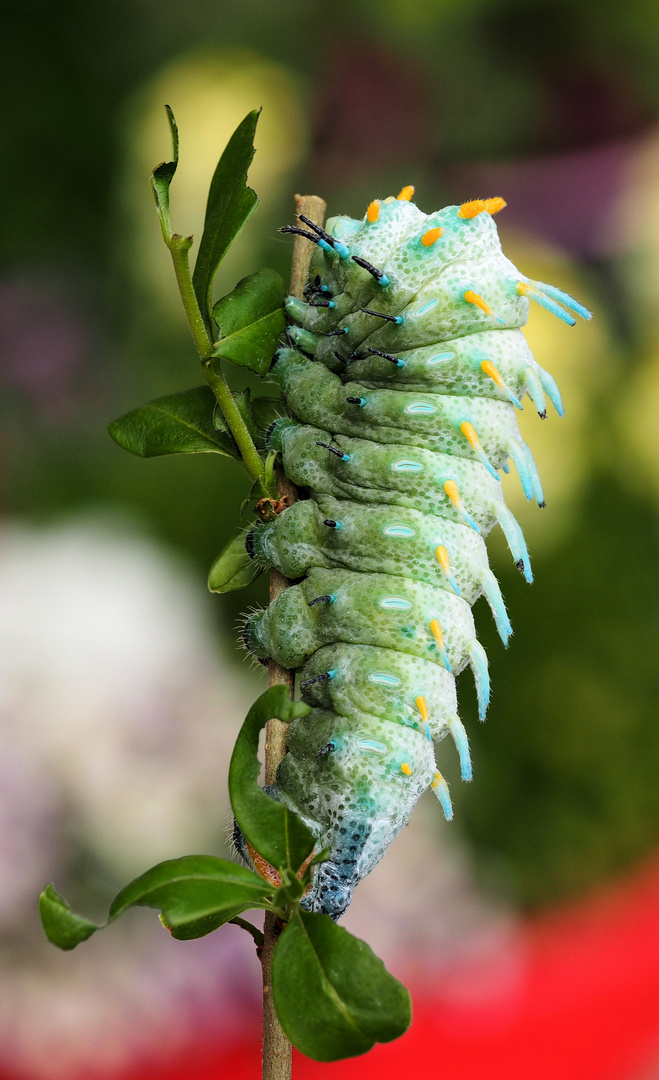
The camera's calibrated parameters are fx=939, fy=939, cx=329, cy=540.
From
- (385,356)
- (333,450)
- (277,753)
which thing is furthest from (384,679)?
(385,356)

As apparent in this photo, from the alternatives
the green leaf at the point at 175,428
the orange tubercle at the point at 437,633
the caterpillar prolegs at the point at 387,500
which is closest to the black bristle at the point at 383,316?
the caterpillar prolegs at the point at 387,500

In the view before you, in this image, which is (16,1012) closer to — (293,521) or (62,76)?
(293,521)

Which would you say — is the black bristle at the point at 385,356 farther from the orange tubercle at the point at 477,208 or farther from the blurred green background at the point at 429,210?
the blurred green background at the point at 429,210

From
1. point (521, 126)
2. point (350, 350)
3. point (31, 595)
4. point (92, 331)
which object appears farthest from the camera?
point (521, 126)

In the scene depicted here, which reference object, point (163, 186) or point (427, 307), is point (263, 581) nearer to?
point (427, 307)

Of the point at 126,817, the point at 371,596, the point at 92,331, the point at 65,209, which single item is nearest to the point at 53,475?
the point at 92,331

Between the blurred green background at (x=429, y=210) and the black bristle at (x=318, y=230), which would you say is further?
the blurred green background at (x=429, y=210)

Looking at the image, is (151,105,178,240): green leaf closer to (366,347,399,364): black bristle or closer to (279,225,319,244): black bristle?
(279,225,319,244): black bristle
